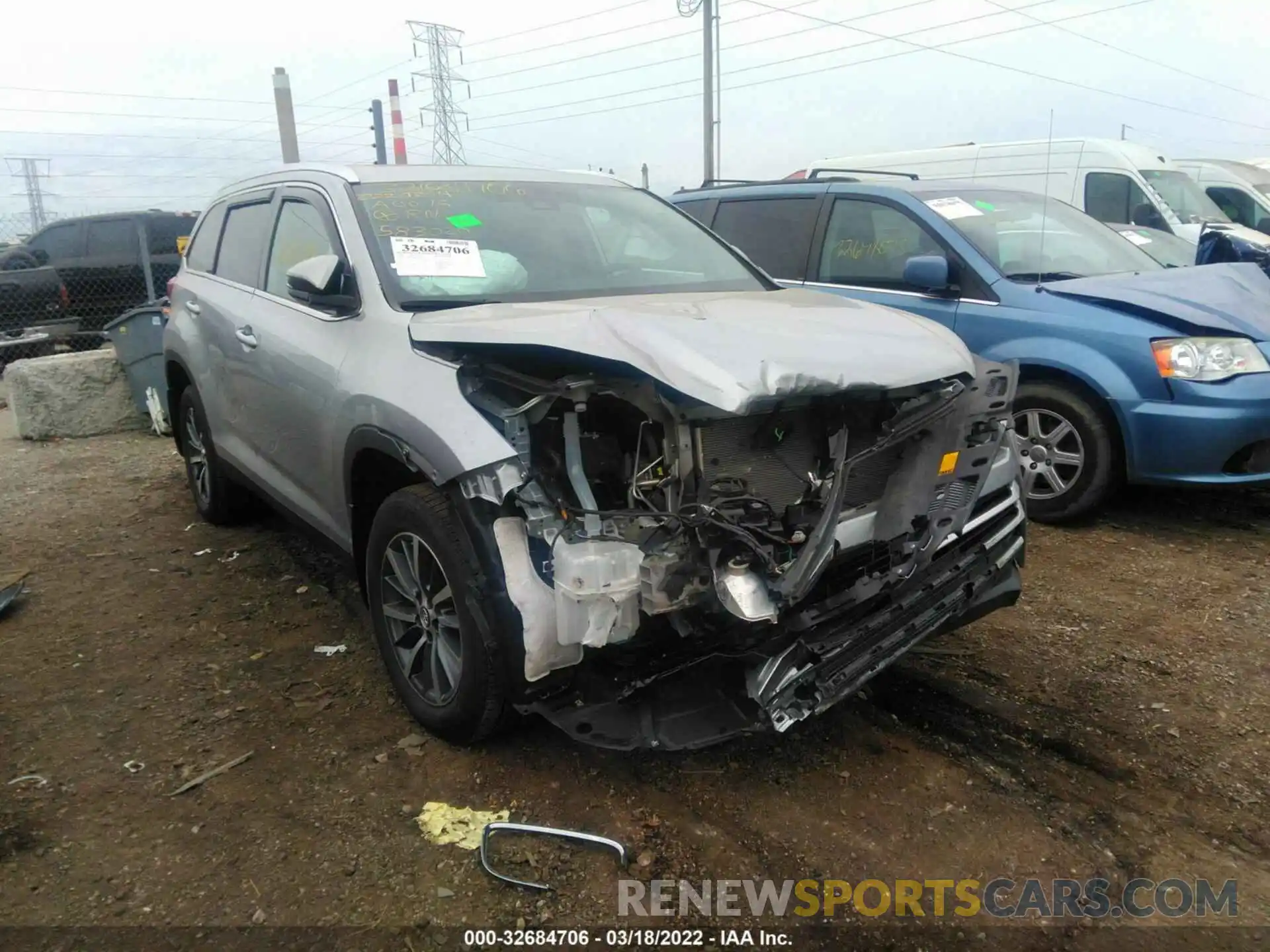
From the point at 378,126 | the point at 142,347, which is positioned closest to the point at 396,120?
the point at 378,126

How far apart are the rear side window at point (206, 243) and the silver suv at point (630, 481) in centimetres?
172

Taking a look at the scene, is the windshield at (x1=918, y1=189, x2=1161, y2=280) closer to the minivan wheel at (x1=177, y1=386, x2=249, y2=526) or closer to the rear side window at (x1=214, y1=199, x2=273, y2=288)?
the rear side window at (x1=214, y1=199, x2=273, y2=288)

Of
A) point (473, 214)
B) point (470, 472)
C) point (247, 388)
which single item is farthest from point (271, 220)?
point (470, 472)

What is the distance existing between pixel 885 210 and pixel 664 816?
4141 millimetres

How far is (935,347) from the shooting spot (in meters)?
2.88

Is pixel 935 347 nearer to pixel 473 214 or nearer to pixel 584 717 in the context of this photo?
pixel 584 717

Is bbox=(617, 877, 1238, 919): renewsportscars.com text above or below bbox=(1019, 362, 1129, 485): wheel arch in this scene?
below

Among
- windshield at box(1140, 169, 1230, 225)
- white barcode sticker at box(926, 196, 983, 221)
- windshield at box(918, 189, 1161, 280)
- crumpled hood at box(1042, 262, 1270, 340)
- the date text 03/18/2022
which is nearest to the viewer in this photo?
the date text 03/18/2022

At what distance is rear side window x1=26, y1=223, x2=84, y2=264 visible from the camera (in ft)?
43.3

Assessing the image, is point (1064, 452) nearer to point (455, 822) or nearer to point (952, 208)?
point (952, 208)

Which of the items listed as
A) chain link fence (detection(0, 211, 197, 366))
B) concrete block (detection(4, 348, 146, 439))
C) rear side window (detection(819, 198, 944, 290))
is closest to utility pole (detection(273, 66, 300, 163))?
chain link fence (detection(0, 211, 197, 366))

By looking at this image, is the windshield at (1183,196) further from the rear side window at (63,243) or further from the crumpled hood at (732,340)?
the rear side window at (63,243)

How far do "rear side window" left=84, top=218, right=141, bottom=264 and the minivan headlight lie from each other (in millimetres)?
13040

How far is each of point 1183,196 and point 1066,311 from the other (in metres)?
7.76
